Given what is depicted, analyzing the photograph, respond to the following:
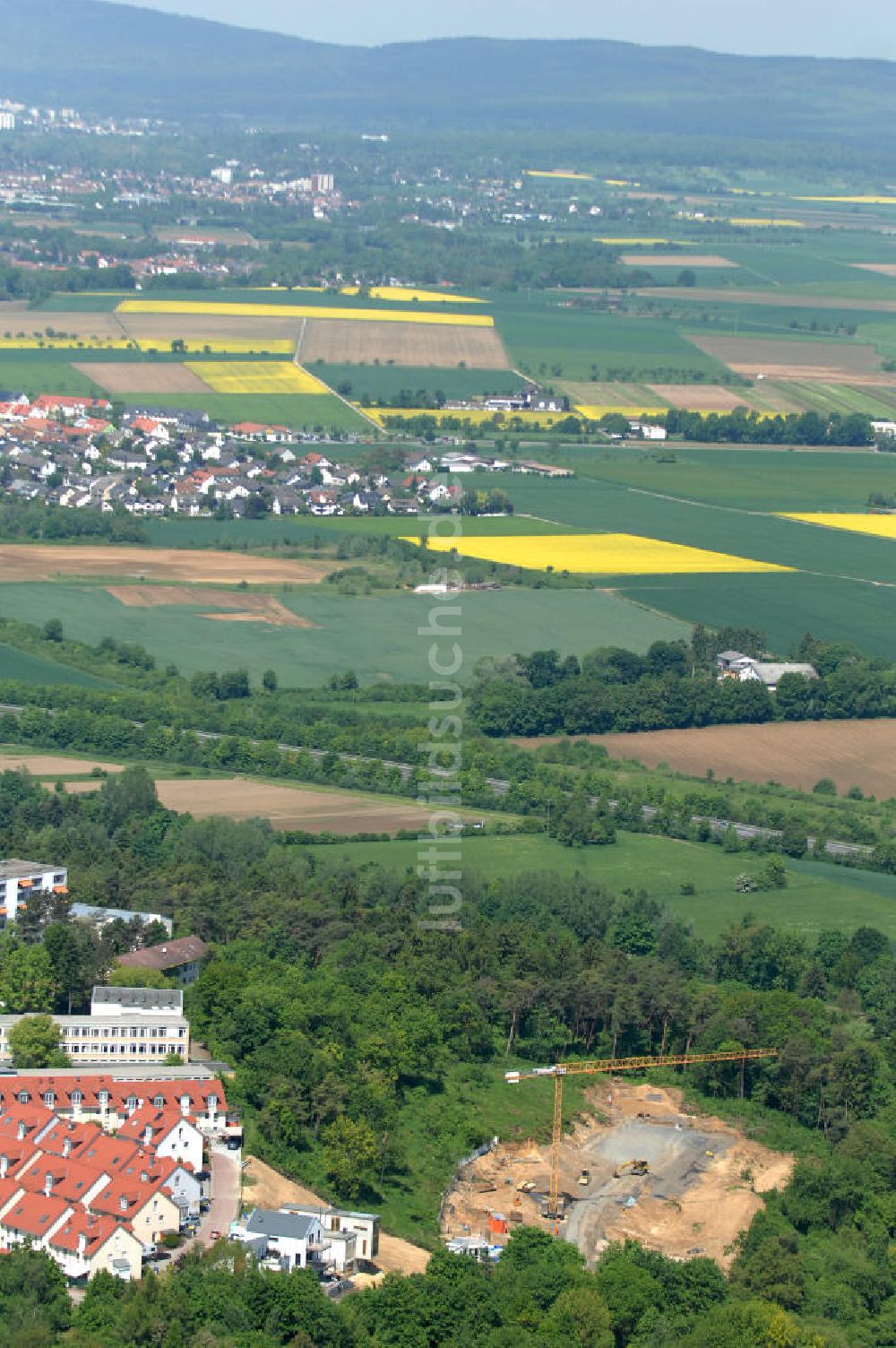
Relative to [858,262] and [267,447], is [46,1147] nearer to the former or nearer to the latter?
[267,447]

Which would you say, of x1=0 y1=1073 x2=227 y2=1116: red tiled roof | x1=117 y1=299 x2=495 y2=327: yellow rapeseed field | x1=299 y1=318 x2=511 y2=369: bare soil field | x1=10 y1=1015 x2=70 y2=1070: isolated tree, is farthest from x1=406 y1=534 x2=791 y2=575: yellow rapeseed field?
x1=117 y1=299 x2=495 y2=327: yellow rapeseed field

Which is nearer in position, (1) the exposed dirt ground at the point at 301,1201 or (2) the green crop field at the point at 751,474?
(1) the exposed dirt ground at the point at 301,1201

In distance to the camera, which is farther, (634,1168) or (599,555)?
(599,555)

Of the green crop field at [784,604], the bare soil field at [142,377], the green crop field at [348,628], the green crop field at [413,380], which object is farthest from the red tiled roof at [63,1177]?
the bare soil field at [142,377]

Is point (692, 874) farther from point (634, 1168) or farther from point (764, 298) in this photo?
point (764, 298)

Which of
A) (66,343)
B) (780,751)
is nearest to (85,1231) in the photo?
(780,751)

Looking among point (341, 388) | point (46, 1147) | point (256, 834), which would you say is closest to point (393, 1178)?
point (46, 1147)

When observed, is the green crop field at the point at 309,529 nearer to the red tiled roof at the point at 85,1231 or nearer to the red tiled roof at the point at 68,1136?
the red tiled roof at the point at 68,1136
